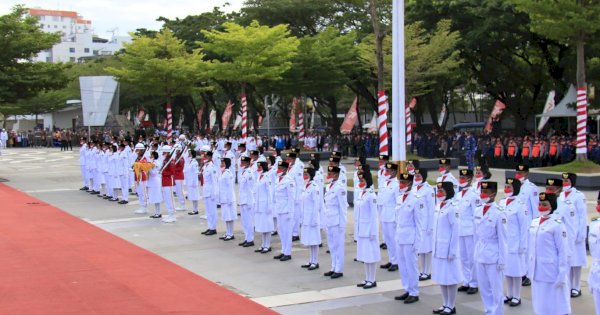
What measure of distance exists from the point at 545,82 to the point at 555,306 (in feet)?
116

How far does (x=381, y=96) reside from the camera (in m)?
19.7

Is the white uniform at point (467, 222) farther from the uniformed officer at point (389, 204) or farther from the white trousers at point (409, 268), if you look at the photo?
the uniformed officer at point (389, 204)

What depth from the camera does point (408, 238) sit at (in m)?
8.84

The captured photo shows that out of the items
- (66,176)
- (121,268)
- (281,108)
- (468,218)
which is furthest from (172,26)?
(468,218)

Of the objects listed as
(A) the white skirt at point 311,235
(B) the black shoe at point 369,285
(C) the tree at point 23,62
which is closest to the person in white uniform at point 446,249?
(B) the black shoe at point 369,285

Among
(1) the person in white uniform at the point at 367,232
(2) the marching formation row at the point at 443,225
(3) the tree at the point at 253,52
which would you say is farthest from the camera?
(3) the tree at the point at 253,52

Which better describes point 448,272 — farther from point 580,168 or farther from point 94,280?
point 580,168

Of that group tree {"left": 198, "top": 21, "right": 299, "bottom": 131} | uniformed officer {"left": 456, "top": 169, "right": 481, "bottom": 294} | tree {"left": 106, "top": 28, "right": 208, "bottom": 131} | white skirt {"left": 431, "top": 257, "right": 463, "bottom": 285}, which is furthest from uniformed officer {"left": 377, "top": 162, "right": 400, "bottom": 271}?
tree {"left": 106, "top": 28, "right": 208, "bottom": 131}

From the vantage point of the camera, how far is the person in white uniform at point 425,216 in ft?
30.6

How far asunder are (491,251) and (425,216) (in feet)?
5.72

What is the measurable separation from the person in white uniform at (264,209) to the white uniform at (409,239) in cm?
365

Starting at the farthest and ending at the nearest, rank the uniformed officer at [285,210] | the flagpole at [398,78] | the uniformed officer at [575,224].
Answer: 1. the flagpole at [398,78]
2. the uniformed officer at [285,210]
3. the uniformed officer at [575,224]

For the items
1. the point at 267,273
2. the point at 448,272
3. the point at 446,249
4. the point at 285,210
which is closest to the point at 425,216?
the point at 446,249

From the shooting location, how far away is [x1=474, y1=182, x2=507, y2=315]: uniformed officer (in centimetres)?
777
